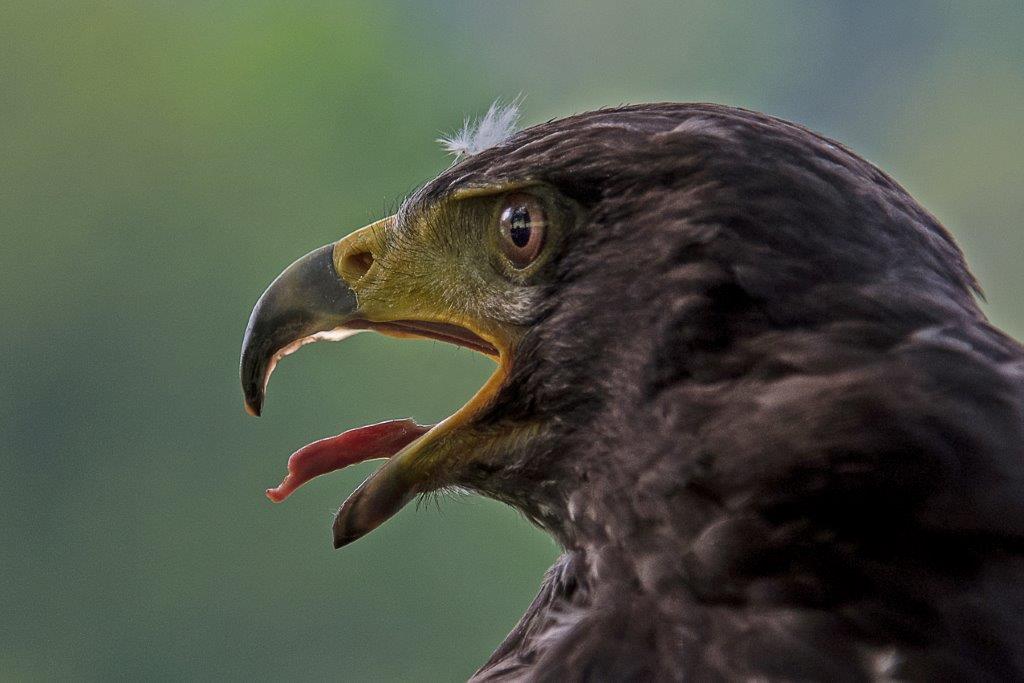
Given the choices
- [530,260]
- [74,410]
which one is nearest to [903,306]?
[530,260]

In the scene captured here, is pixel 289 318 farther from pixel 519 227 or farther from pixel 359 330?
pixel 519 227

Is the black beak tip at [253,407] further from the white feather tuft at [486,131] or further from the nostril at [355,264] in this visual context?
the white feather tuft at [486,131]

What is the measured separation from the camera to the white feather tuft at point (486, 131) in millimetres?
1262

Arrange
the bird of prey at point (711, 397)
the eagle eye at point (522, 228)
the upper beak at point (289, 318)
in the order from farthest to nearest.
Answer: the upper beak at point (289, 318) → the eagle eye at point (522, 228) → the bird of prey at point (711, 397)

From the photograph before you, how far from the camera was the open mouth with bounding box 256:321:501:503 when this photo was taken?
47.6 inches

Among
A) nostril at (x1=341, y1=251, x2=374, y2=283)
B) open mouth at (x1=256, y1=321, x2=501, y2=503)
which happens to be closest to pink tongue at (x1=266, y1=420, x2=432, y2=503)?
open mouth at (x1=256, y1=321, x2=501, y2=503)

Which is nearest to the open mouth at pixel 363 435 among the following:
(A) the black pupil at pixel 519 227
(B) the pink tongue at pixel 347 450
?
(B) the pink tongue at pixel 347 450

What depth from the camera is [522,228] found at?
111cm

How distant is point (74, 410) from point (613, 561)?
4476mm

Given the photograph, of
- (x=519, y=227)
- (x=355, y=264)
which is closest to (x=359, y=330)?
(x=355, y=264)

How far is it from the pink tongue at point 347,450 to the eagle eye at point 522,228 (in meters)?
0.21

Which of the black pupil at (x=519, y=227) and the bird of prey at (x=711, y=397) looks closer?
the bird of prey at (x=711, y=397)

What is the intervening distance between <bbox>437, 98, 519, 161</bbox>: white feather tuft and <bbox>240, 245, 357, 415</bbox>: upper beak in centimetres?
19

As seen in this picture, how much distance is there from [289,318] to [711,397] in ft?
1.43
